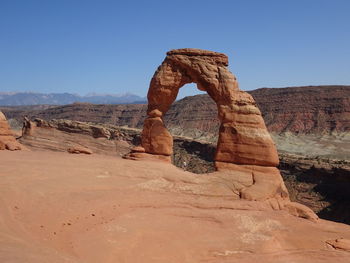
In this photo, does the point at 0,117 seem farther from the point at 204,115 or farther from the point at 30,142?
the point at 204,115

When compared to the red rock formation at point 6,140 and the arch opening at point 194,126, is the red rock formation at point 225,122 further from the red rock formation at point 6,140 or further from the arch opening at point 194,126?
the arch opening at point 194,126

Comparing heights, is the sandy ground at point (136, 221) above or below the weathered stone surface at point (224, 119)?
below

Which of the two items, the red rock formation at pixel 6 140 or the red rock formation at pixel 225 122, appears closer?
the red rock formation at pixel 225 122

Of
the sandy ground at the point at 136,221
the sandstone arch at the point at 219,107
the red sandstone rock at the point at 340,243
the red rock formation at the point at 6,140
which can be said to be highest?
the sandstone arch at the point at 219,107

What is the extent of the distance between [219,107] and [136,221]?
27.8ft

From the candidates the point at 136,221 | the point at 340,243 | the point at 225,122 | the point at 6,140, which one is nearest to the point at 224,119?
the point at 225,122

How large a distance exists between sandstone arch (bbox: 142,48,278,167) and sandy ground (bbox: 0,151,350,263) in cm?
266

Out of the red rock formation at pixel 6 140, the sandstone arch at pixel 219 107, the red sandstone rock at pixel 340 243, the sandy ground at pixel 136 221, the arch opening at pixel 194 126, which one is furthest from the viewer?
the arch opening at pixel 194 126

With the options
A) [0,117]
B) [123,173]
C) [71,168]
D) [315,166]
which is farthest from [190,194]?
[315,166]

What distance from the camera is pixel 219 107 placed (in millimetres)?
16562

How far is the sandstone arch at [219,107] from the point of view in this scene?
15.7m

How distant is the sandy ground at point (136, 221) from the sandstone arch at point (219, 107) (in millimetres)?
2658

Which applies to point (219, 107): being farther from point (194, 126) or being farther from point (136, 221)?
point (194, 126)

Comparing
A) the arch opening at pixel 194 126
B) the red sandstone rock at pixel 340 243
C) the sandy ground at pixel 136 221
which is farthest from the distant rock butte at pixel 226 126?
the arch opening at pixel 194 126
